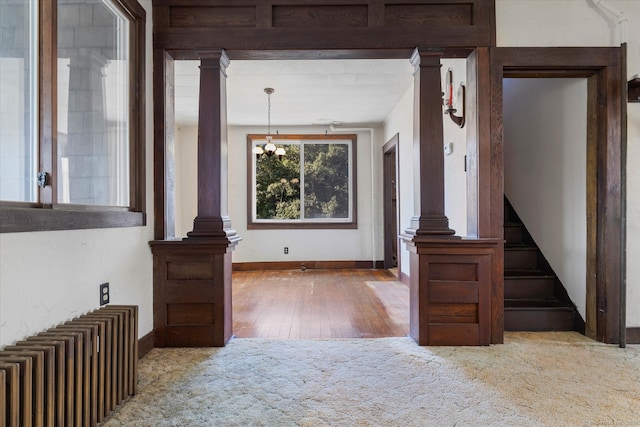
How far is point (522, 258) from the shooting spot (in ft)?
11.2

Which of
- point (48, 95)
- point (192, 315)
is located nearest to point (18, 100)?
point (48, 95)

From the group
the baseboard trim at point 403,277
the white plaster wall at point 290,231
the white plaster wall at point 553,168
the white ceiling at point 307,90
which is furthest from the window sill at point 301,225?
the white plaster wall at point 553,168

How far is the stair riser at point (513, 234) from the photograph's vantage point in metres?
3.61

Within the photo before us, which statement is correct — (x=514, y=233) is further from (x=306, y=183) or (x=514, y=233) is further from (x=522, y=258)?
(x=306, y=183)

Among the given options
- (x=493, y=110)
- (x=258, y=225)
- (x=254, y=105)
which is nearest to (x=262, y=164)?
(x=258, y=225)

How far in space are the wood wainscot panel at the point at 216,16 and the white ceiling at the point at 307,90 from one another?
3.08 ft

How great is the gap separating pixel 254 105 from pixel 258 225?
82.9 inches

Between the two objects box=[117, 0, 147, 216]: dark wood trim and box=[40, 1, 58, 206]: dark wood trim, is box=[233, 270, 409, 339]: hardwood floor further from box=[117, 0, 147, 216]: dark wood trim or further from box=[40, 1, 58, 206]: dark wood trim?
box=[40, 1, 58, 206]: dark wood trim

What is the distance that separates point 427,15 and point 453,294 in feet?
6.59

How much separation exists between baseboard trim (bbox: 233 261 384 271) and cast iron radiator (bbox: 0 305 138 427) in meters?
4.38

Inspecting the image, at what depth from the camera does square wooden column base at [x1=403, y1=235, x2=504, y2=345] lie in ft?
8.45

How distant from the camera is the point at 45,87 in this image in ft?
5.43

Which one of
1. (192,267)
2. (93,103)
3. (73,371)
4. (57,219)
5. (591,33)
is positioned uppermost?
(591,33)

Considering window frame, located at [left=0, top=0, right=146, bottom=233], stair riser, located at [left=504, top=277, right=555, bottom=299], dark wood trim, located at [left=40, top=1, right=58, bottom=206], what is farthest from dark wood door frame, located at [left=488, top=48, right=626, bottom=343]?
dark wood trim, located at [left=40, top=1, right=58, bottom=206]
